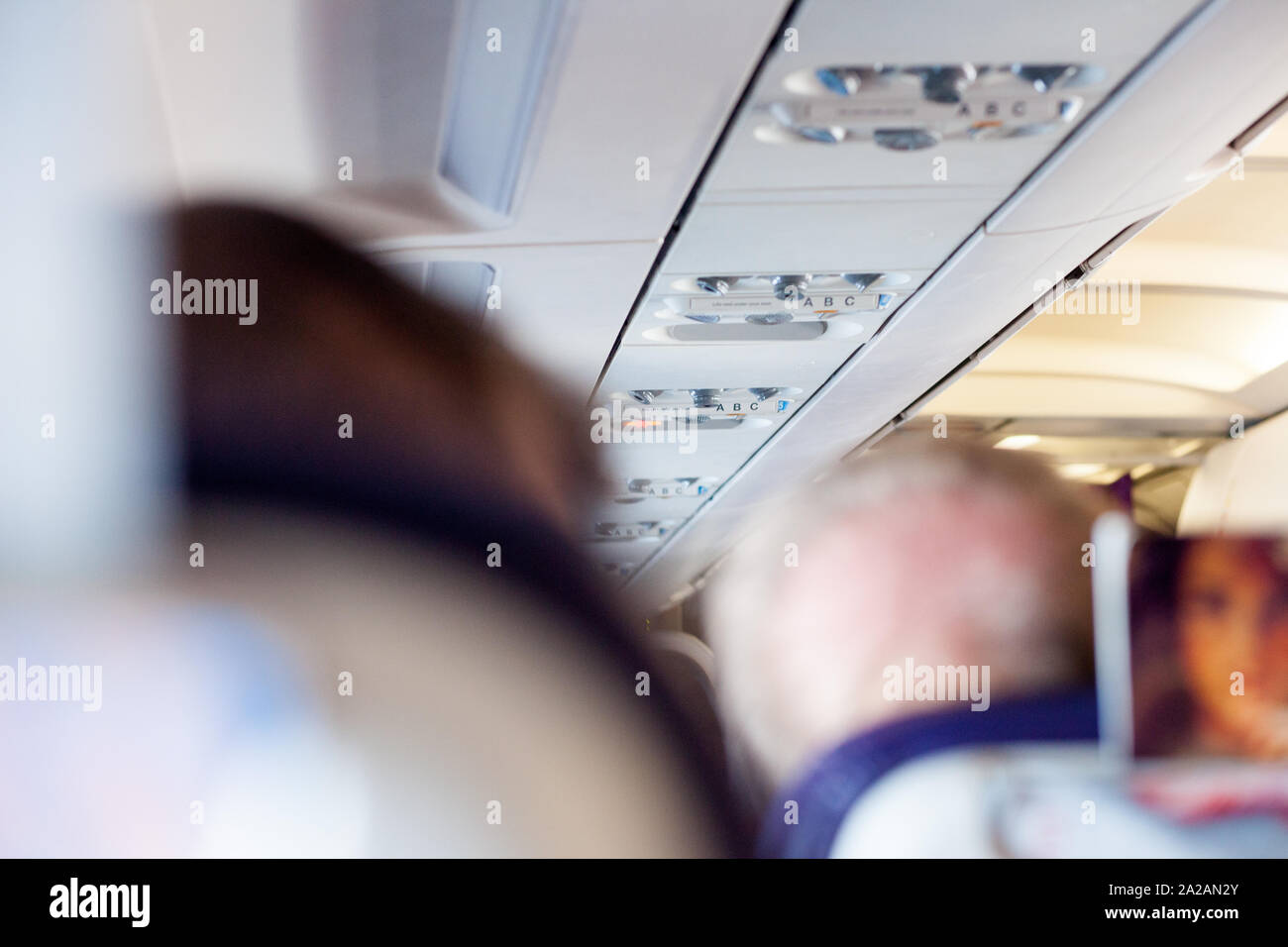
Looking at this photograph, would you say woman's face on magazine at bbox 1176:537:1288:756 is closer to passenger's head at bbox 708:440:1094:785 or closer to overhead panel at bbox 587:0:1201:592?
passenger's head at bbox 708:440:1094:785

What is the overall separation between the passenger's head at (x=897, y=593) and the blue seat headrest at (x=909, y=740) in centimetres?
1

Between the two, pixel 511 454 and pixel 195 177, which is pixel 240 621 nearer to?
pixel 511 454

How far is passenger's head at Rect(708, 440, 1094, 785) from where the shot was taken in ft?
1.99

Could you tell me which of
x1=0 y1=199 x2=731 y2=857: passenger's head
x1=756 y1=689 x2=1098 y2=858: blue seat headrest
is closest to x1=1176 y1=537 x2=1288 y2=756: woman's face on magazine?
x1=756 y1=689 x2=1098 y2=858: blue seat headrest

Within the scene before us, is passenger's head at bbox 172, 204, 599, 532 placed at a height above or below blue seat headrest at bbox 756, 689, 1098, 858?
above

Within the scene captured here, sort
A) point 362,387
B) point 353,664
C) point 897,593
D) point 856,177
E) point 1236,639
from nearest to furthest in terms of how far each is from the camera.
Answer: point 1236,639 → point 897,593 → point 353,664 → point 362,387 → point 856,177

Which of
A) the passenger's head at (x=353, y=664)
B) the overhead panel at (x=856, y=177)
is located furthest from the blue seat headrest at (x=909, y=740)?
the overhead panel at (x=856, y=177)

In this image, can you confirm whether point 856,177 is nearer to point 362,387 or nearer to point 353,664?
point 362,387

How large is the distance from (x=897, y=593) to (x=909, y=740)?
0.39 feet

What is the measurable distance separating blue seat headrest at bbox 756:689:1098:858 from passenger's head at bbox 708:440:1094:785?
0.03 ft

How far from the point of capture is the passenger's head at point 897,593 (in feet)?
1.99

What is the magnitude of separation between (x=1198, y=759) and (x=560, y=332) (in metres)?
2.68

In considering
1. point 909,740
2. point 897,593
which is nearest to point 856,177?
point 897,593

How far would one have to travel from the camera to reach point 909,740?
0.56m
